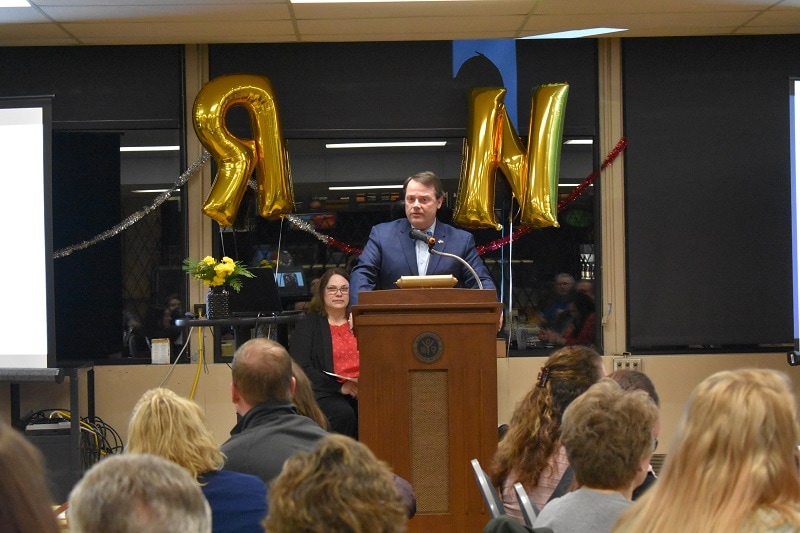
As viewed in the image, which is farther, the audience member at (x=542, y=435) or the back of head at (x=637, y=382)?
the back of head at (x=637, y=382)

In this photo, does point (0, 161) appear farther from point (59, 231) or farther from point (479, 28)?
point (479, 28)

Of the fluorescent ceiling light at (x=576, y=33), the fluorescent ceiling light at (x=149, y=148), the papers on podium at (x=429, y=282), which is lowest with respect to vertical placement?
the papers on podium at (x=429, y=282)

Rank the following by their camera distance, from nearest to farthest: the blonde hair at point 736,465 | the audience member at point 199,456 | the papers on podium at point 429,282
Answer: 1. the blonde hair at point 736,465
2. the audience member at point 199,456
3. the papers on podium at point 429,282

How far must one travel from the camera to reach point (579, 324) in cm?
636

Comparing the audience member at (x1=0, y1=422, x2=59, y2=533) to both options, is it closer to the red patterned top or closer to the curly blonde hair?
the curly blonde hair

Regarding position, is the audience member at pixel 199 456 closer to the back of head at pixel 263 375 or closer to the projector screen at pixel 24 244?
the back of head at pixel 263 375

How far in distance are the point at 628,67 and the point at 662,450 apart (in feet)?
7.91

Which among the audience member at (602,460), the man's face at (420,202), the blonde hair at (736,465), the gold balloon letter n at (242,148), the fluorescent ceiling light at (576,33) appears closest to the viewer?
the blonde hair at (736,465)

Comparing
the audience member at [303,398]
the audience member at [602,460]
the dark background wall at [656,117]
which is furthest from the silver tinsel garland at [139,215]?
the audience member at [602,460]

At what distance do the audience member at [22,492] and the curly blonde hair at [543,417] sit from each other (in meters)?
1.80

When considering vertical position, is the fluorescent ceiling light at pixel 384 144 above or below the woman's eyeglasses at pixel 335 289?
above

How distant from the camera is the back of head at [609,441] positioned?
2066mm

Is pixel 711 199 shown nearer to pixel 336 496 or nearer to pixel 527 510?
pixel 527 510

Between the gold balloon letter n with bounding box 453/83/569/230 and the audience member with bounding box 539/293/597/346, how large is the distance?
70 cm
